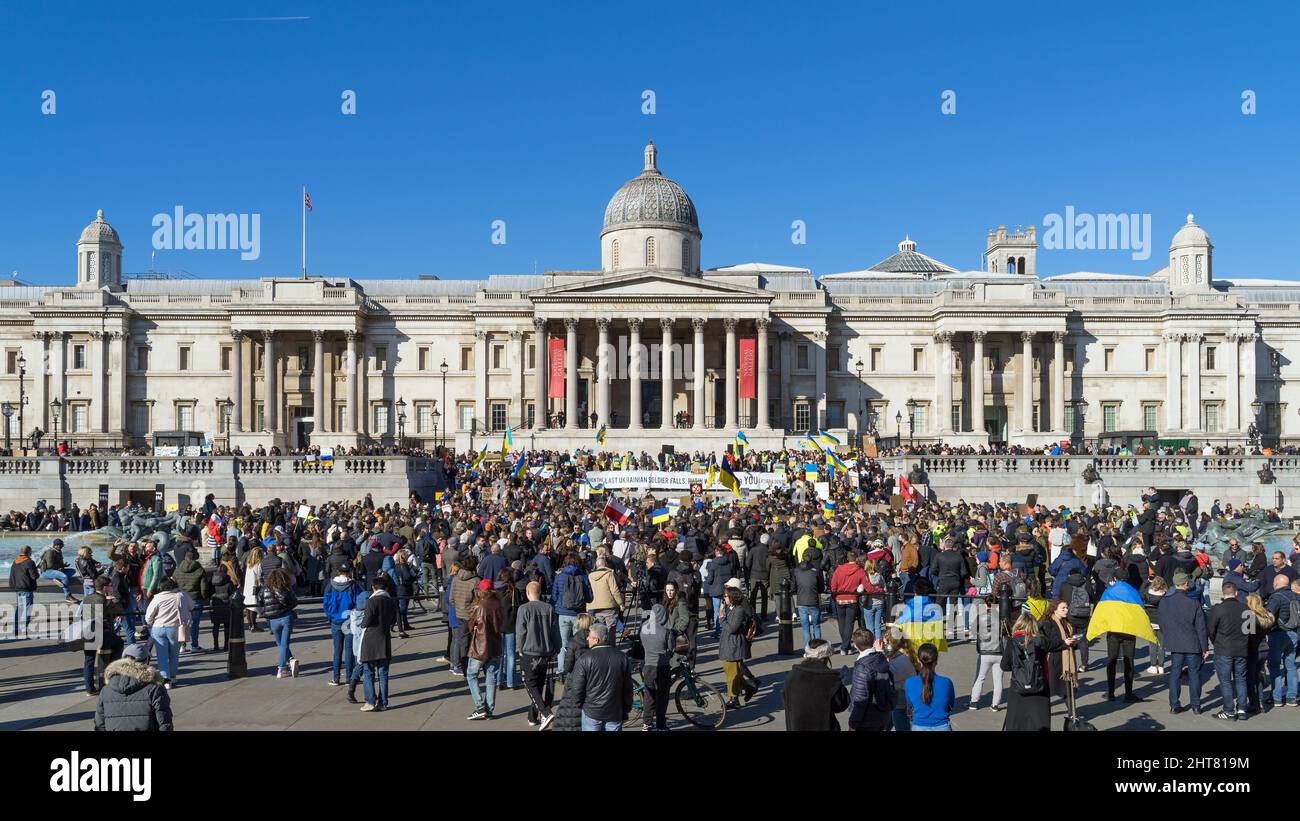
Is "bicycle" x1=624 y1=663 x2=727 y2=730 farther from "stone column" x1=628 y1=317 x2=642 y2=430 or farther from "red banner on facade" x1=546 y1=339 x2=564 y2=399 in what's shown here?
"red banner on facade" x1=546 y1=339 x2=564 y2=399

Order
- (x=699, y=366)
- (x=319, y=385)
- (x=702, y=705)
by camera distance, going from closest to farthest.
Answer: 1. (x=702, y=705)
2. (x=699, y=366)
3. (x=319, y=385)

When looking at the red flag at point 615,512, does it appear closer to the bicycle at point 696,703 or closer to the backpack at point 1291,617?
the bicycle at point 696,703

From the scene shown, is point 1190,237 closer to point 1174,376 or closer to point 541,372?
point 1174,376

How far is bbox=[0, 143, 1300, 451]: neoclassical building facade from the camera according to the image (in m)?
66.1

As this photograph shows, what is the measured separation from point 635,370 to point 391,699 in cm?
4909

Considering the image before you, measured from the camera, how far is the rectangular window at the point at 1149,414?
226 feet

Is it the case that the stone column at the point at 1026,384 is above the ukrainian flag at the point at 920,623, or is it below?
above

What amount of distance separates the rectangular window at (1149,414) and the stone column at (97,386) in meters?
68.0

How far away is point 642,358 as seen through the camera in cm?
6438

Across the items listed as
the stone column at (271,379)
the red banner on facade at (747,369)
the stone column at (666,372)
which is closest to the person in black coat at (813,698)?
the stone column at (666,372)

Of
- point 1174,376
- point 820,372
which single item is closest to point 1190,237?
point 1174,376

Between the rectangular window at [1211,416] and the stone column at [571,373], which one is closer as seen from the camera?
the stone column at [571,373]

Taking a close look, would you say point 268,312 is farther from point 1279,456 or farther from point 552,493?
point 1279,456
